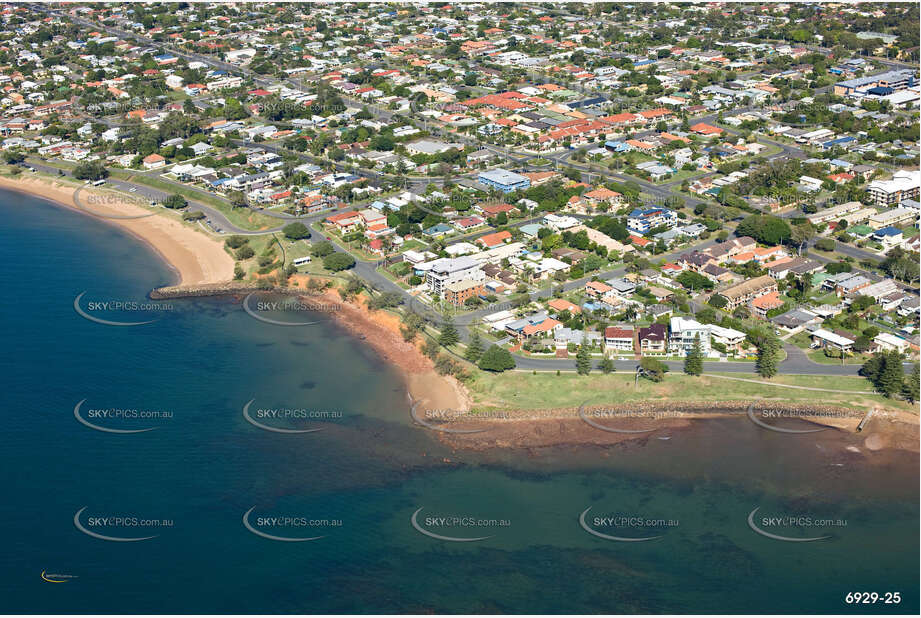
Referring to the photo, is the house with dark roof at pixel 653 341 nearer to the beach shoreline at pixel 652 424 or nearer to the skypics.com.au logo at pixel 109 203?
the beach shoreline at pixel 652 424

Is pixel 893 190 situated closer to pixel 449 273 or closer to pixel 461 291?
pixel 461 291

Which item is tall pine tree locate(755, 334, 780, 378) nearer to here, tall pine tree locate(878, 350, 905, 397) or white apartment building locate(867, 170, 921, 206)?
tall pine tree locate(878, 350, 905, 397)

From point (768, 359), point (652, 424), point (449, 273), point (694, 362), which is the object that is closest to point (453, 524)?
point (652, 424)

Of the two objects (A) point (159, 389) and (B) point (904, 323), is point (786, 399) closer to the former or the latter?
(B) point (904, 323)

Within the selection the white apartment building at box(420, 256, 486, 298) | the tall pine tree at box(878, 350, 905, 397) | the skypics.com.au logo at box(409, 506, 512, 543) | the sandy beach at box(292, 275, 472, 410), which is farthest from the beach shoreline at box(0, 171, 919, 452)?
the skypics.com.au logo at box(409, 506, 512, 543)

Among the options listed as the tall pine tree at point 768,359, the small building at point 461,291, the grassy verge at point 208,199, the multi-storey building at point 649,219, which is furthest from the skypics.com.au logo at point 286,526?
the multi-storey building at point 649,219

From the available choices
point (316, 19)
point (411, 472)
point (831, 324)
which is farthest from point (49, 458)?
point (316, 19)
